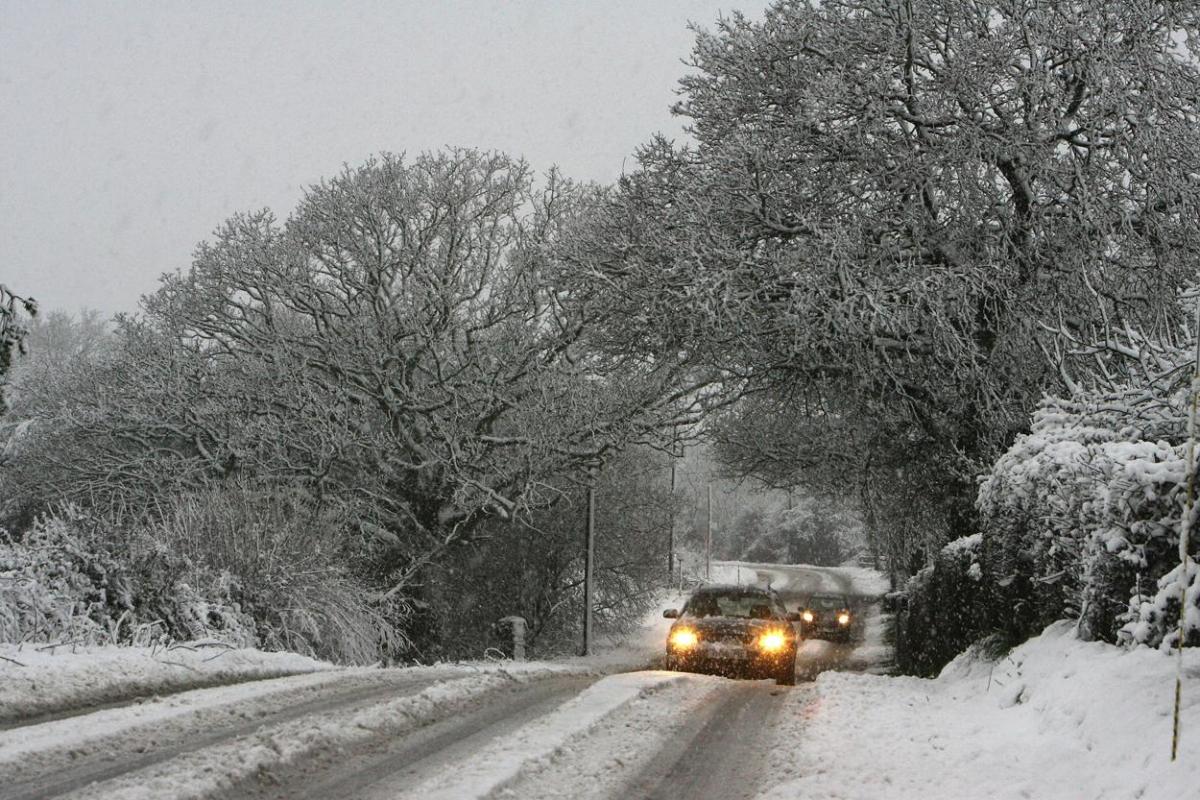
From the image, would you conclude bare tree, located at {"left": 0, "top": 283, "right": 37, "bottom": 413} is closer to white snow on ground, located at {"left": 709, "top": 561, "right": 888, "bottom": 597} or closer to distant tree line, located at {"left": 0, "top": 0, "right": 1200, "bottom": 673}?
distant tree line, located at {"left": 0, "top": 0, "right": 1200, "bottom": 673}

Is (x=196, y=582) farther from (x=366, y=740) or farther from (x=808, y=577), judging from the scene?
(x=808, y=577)

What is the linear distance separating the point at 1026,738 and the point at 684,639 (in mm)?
8861

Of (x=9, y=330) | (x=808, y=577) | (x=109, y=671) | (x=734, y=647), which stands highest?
(x=9, y=330)

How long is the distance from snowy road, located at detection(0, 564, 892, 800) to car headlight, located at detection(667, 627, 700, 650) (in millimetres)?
5085

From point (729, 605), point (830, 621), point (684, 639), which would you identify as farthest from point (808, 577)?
point (684, 639)

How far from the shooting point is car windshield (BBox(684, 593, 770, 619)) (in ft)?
57.0

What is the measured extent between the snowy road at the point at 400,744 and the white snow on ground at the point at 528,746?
0.02m

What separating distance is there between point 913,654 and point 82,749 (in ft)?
43.7

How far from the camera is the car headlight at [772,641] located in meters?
15.3

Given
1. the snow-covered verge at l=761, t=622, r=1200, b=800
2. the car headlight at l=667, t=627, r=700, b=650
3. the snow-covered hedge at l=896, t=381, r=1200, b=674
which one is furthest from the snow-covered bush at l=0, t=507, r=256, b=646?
the snow-covered hedge at l=896, t=381, r=1200, b=674

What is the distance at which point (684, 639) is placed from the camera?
1534 centimetres

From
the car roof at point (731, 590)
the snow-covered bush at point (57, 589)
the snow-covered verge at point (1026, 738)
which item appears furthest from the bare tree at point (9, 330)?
the car roof at point (731, 590)

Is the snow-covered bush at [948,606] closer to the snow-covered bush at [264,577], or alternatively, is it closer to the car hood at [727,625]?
the car hood at [727,625]

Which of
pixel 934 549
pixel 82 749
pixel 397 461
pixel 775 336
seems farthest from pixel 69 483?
pixel 82 749
